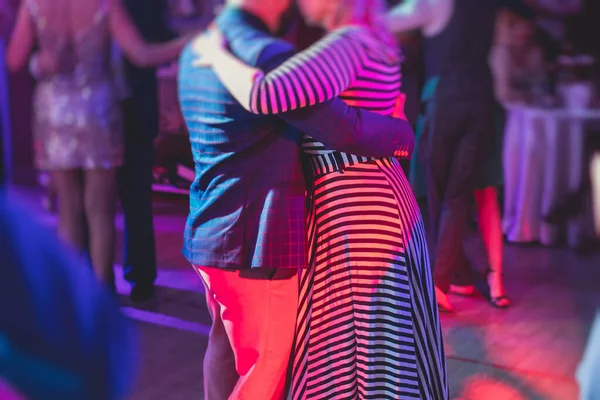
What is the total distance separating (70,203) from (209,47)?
5.99ft

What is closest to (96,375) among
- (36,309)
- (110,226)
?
(36,309)

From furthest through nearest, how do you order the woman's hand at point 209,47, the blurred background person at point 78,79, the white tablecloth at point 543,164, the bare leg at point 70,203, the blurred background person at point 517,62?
the blurred background person at point 517,62 < the white tablecloth at point 543,164 < the bare leg at point 70,203 < the blurred background person at point 78,79 < the woman's hand at point 209,47

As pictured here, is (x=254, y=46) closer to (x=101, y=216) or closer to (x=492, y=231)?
(x=101, y=216)

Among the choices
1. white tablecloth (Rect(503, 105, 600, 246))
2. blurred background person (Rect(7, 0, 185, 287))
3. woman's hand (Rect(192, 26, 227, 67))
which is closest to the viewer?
woman's hand (Rect(192, 26, 227, 67))

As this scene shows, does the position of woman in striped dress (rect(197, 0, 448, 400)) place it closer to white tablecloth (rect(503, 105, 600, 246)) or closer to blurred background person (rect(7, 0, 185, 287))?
blurred background person (rect(7, 0, 185, 287))

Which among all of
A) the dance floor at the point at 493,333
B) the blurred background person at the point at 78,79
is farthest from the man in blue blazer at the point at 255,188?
the blurred background person at the point at 78,79

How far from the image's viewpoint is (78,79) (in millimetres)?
3189

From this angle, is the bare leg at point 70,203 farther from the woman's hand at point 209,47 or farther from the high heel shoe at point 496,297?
the high heel shoe at point 496,297

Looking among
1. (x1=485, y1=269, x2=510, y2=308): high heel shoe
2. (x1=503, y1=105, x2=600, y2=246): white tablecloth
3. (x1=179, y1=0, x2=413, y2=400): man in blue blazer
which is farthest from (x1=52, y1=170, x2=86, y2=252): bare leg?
(x1=503, y1=105, x2=600, y2=246): white tablecloth

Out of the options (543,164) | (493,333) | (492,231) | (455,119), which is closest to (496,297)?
(492,231)

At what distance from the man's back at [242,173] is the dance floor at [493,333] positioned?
1085 millimetres

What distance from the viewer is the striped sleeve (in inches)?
64.6

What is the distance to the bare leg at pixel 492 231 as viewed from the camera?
12.2ft

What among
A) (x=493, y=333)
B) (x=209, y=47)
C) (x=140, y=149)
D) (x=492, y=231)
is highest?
(x=209, y=47)
